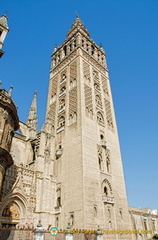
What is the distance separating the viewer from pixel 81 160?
60.0 feet

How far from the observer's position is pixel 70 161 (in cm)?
1948

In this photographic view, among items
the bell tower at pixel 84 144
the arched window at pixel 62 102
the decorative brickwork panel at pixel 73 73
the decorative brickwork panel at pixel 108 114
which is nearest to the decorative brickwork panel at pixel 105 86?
the bell tower at pixel 84 144

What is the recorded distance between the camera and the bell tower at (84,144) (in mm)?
17047

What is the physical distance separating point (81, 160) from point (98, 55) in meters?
20.8

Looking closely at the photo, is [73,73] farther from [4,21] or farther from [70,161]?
[70,161]

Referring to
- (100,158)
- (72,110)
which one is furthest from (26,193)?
(72,110)

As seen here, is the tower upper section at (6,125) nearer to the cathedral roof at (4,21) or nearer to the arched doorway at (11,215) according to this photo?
the arched doorway at (11,215)

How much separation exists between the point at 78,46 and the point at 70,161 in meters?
16.5

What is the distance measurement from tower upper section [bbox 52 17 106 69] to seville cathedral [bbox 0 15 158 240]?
19.9 inches

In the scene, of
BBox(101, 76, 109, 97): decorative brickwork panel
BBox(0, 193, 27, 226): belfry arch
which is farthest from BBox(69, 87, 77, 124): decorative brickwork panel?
BBox(0, 193, 27, 226): belfry arch

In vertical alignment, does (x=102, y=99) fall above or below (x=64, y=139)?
above

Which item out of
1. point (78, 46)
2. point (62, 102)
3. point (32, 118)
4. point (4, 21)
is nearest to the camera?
point (4, 21)

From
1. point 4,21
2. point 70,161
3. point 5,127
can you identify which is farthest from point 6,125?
point 4,21

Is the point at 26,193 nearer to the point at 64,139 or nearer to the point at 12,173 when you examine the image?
the point at 12,173
